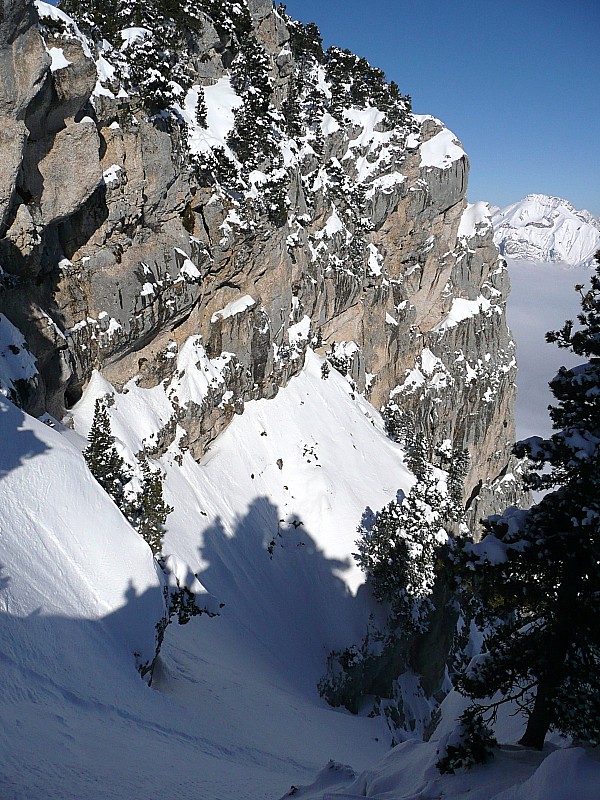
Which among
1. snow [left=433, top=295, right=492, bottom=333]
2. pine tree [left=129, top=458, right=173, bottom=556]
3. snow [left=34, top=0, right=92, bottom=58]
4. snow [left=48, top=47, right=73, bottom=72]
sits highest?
snow [left=433, top=295, right=492, bottom=333]

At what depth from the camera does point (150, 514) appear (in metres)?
21.4

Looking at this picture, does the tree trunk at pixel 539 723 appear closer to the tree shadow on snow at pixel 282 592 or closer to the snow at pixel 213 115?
the tree shadow on snow at pixel 282 592

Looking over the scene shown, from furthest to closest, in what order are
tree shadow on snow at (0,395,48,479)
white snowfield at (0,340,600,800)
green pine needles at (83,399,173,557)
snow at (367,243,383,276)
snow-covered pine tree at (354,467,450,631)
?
1. snow at (367,243,383,276)
2. snow-covered pine tree at (354,467,450,631)
3. green pine needles at (83,399,173,557)
4. tree shadow on snow at (0,395,48,479)
5. white snowfield at (0,340,600,800)

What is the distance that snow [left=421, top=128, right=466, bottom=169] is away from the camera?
6850cm

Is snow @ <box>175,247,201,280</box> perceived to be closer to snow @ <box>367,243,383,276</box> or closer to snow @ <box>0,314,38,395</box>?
snow @ <box>0,314,38,395</box>

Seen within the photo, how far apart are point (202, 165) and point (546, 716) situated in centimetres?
3626

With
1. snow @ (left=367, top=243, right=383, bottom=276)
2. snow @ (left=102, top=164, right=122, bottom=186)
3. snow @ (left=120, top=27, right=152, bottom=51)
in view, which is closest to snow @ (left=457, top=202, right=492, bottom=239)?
snow @ (left=367, top=243, right=383, bottom=276)

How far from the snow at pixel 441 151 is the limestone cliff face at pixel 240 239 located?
309mm

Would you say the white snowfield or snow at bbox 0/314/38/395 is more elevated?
snow at bbox 0/314/38/395

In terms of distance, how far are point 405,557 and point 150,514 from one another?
62.7ft

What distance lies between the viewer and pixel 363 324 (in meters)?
62.6

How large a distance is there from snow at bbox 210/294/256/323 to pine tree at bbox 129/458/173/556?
64.1 feet

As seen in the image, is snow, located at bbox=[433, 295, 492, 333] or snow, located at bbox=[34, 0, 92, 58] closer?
snow, located at bbox=[34, 0, 92, 58]

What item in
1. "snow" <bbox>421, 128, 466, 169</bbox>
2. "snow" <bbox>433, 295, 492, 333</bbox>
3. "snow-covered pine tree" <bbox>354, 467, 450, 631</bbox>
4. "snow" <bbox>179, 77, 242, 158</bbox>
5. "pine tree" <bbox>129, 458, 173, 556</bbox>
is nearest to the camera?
"pine tree" <bbox>129, 458, 173, 556</bbox>
